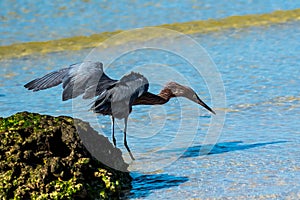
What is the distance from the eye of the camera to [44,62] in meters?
10.5

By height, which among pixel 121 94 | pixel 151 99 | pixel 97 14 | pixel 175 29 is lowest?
pixel 175 29

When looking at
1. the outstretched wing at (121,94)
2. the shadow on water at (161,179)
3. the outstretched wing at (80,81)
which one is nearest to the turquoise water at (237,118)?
the shadow on water at (161,179)

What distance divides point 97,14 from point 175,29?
1.54 m

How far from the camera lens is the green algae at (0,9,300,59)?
36.6 feet

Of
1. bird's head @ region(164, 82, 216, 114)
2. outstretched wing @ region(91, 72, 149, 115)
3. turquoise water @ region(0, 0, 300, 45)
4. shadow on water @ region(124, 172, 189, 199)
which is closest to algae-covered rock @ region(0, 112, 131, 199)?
shadow on water @ region(124, 172, 189, 199)

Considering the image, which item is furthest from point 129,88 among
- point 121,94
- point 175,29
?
→ point 175,29

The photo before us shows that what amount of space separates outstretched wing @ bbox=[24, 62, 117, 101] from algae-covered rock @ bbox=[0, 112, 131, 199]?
75 centimetres

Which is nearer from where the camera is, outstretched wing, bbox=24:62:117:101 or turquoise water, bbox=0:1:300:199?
turquoise water, bbox=0:1:300:199

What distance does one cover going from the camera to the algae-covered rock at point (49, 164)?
17.3ft

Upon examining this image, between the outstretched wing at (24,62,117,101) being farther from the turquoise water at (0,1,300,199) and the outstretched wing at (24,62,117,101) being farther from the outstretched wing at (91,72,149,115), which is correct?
the turquoise water at (0,1,300,199)

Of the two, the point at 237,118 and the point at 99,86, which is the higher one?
the point at 99,86

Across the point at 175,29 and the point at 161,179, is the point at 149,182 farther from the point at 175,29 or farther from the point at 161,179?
the point at 175,29

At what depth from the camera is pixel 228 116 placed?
25.6ft

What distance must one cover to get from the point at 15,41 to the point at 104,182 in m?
6.33
